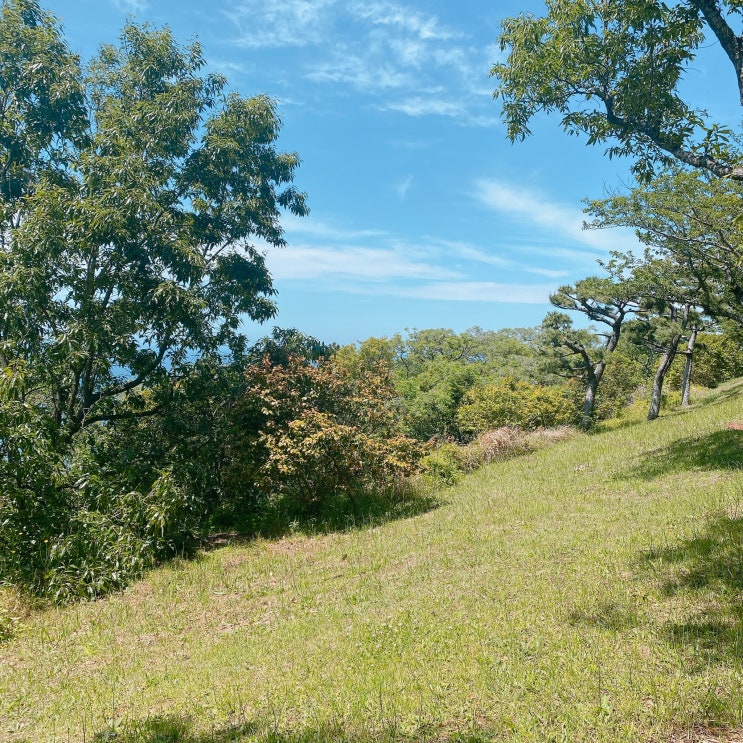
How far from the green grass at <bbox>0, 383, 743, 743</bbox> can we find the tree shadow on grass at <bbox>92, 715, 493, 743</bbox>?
2 centimetres

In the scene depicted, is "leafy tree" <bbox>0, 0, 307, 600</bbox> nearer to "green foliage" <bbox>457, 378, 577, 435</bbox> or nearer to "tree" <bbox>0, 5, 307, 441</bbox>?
"tree" <bbox>0, 5, 307, 441</bbox>

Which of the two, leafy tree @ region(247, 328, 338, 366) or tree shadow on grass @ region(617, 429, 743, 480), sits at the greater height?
leafy tree @ region(247, 328, 338, 366)

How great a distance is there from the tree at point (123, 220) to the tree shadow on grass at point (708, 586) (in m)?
8.01

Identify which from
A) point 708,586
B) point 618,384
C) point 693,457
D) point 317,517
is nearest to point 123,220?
point 317,517

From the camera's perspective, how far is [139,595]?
7.16 metres

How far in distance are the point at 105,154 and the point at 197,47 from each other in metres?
3.21

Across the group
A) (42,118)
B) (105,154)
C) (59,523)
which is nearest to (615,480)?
(59,523)

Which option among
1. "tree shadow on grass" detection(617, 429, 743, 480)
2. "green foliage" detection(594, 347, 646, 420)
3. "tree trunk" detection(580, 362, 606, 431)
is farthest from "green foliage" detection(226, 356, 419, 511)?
"green foliage" detection(594, 347, 646, 420)

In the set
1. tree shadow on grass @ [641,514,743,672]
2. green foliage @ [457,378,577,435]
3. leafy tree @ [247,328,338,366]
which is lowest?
tree shadow on grass @ [641,514,743,672]

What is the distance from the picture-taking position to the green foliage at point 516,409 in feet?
61.2

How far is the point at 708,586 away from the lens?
181 inches

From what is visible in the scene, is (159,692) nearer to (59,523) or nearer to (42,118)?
(59,523)

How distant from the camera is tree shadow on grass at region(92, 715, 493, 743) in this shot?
3.13 meters

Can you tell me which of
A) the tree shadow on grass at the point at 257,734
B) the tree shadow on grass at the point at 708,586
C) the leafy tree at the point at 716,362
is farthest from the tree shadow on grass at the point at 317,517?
the leafy tree at the point at 716,362
